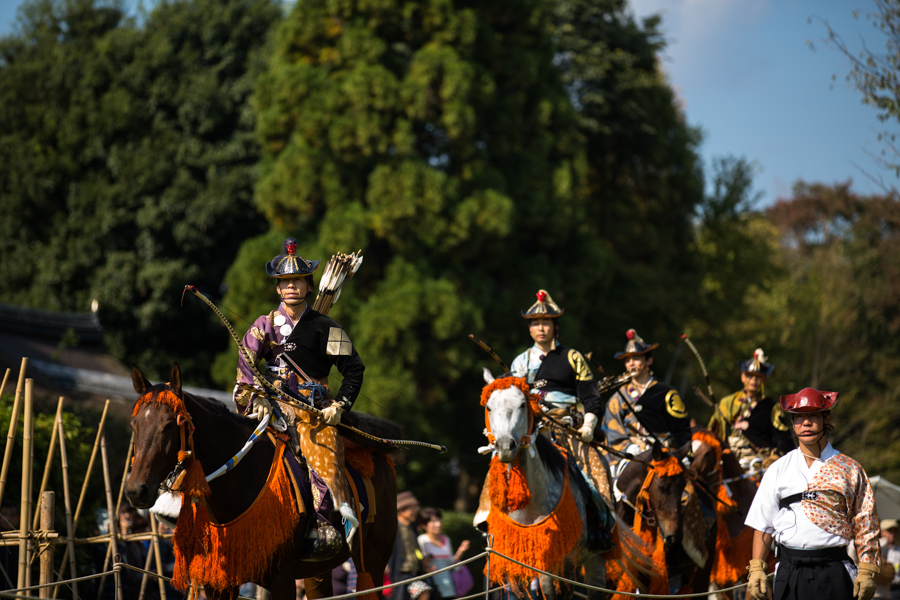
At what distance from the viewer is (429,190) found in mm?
18938

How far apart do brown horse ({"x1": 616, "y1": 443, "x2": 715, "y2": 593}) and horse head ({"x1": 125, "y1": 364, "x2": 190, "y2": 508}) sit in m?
4.12

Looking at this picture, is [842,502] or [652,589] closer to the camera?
[842,502]

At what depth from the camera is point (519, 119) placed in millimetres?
20750

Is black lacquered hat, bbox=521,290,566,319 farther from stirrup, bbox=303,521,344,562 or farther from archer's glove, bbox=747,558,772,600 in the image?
archer's glove, bbox=747,558,772,600

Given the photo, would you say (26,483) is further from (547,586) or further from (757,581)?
(757,581)

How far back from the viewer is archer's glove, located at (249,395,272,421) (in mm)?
6023

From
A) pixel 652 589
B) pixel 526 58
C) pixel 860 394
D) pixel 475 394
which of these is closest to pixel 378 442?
pixel 652 589

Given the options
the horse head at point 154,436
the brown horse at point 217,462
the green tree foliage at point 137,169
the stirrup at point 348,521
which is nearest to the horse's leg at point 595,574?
the brown horse at point 217,462

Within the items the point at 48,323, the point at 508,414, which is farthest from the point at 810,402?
the point at 48,323

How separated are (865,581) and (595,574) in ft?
8.81

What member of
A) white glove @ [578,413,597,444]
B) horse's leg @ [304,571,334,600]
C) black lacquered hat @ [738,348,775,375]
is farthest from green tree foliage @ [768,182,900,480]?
horse's leg @ [304,571,334,600]

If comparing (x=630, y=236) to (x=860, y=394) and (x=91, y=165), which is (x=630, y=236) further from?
(x=91, y=165)

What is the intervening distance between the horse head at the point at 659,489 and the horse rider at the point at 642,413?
41 centimetres

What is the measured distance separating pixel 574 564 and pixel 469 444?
14123 millimetres
